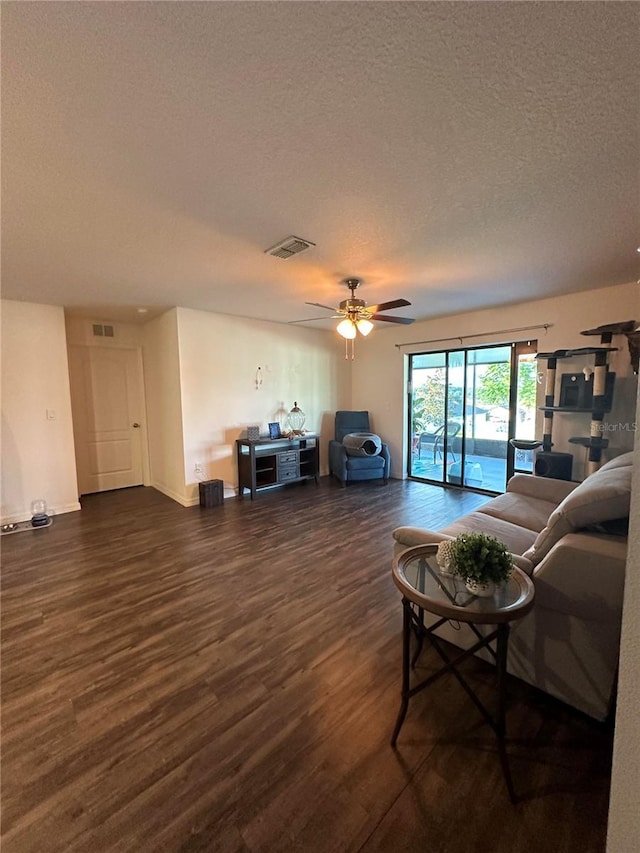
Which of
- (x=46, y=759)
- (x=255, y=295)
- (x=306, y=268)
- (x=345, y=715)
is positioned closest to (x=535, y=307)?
(x=306, y=268)

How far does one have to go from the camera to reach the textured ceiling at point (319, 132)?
1063 millimetres

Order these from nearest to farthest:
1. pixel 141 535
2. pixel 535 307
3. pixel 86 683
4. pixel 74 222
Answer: pixel 86 683 → pixel 74 222 → pixel 141 535 → pixel 535 307

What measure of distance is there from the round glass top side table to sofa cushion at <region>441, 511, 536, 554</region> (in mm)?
667

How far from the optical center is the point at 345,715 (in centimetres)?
159

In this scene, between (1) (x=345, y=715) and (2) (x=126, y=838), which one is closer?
(2) (x=126, y=838)

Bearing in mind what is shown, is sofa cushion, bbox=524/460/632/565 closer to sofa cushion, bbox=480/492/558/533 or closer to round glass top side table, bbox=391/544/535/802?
round glass top side table, bbox=391/544/535/802

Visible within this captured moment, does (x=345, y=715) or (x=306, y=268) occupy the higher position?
(x=306, y=268)

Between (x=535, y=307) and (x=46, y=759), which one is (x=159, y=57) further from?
(x=535, y=307)

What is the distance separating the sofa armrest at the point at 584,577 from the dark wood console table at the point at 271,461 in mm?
3758

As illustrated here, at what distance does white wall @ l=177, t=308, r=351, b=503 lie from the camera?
4.63 meters

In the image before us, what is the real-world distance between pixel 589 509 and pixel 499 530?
2.83 feet

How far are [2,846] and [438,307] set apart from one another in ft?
17.4

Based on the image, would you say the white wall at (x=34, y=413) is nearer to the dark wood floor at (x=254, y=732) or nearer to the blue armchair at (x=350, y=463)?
the dark wood floor at (x=254, y=732)

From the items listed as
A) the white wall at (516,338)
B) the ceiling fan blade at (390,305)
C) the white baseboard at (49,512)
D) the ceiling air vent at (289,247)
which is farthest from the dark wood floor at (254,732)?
the white wall at (516,338)
